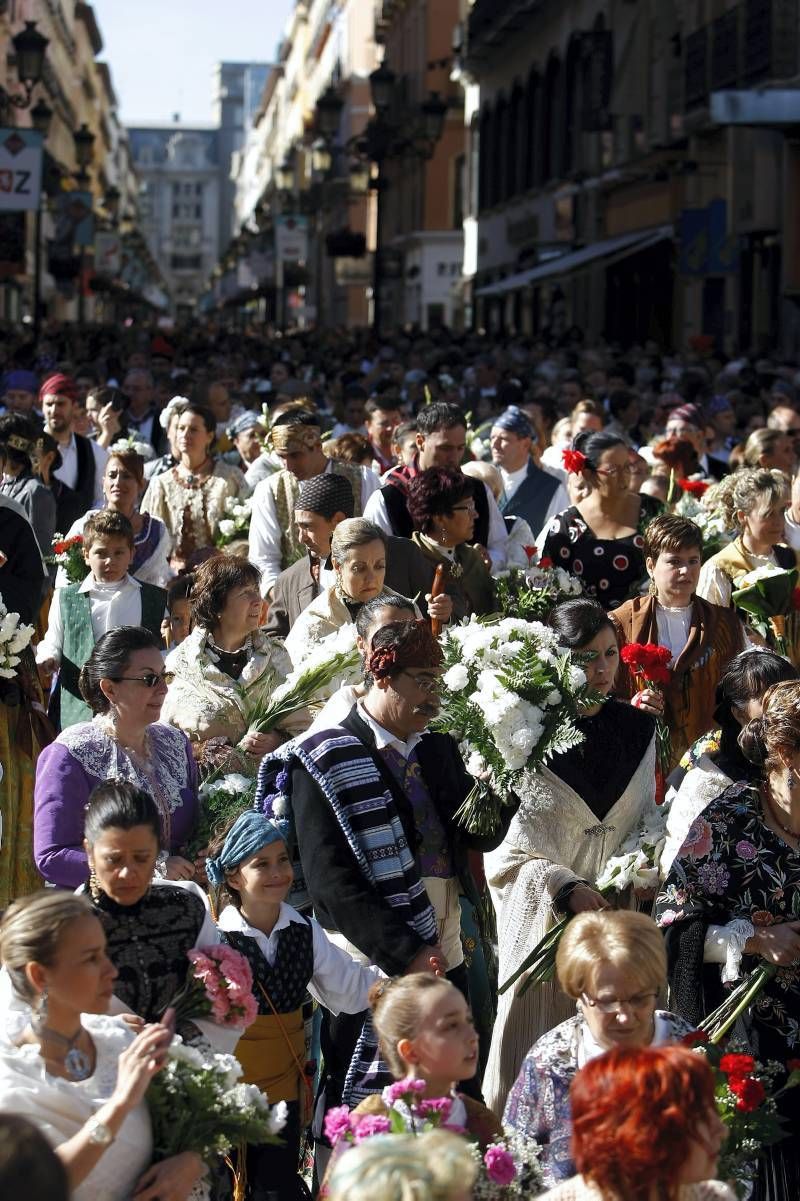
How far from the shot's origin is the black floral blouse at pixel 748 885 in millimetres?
5371

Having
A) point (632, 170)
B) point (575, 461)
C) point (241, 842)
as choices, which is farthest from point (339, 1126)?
point (632, 170)

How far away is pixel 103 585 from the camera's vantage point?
8.21m

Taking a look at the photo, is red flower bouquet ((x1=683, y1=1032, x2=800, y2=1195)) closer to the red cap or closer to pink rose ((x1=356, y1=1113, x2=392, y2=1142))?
pink rose ((x1=356, y1=1113, x2=392, y2=1142))

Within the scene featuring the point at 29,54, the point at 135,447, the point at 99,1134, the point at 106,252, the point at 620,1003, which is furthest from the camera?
the point at 106,252

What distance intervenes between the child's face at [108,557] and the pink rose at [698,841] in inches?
130

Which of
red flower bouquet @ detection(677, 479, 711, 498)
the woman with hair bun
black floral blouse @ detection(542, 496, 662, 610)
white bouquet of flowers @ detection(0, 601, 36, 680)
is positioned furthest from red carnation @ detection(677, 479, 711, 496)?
the woman with hair bun

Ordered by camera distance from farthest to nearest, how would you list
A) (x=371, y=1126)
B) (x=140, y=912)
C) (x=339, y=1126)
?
(x=140, y=912)
(x=339, y=1126)
(x=371, y=1126)

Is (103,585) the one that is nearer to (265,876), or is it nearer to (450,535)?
(450,535)

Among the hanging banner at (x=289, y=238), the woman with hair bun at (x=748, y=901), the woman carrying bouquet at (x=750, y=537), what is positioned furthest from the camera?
the hanging banner at (x=289, y=238)

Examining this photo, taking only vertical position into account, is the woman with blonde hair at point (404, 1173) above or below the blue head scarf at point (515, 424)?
below

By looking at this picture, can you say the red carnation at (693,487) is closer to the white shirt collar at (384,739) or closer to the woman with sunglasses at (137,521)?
the woman with sunglasses at (137,521)

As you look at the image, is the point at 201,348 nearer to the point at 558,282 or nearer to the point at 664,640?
the point at 558,282

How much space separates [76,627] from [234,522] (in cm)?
263

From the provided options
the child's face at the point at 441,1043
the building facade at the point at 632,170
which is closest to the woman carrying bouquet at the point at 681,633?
the child's face at the point at 441,1043
